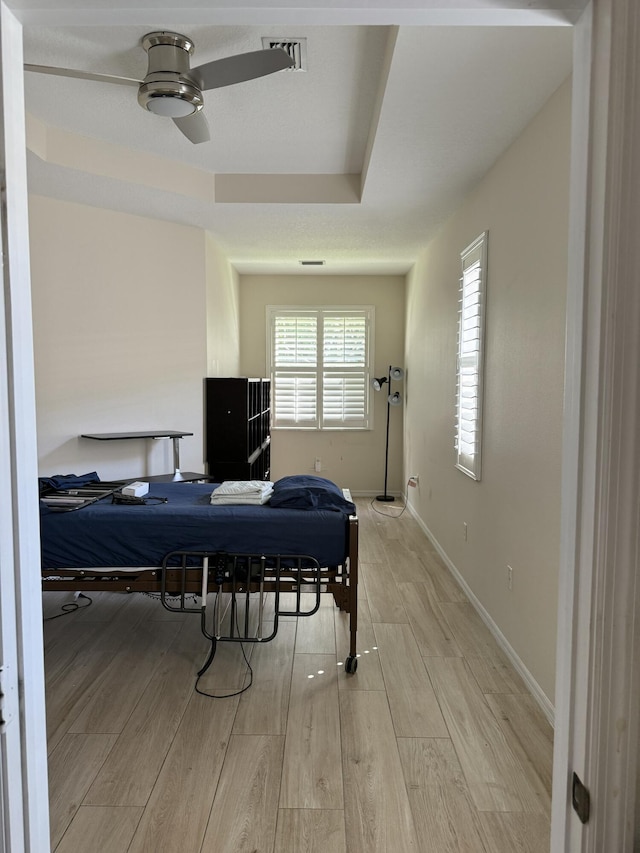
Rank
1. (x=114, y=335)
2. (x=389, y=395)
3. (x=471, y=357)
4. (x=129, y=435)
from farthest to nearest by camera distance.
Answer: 1. (x=389, y=395)
2. (x=114, y=335)
3. (x=129, y=435)
4. (x=471, y=357)

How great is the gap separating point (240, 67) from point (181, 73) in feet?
0.92

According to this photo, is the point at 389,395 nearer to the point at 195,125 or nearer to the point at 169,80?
the point at 195,125

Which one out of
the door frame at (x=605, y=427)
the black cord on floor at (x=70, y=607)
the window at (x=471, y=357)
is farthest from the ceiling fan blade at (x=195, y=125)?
the black cord on floor at (x=70, y=607)

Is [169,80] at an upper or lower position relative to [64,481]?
upper

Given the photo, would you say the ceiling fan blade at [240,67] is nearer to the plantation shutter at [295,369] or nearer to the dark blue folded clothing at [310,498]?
the dark blue folded clothing at [310,498]

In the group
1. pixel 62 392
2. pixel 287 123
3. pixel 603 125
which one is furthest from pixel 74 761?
pixel 287 123

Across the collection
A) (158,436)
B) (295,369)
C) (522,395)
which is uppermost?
(295,369)

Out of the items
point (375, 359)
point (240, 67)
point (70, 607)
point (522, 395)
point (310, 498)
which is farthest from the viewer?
point (375, 359)

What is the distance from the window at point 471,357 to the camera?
3484 millimetres

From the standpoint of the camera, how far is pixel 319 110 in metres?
3.04

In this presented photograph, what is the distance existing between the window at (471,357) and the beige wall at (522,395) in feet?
0.31

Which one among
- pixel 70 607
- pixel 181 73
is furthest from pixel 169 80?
pixel 70 607

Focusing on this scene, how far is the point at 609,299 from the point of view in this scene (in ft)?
2.50

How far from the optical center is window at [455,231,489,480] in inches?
137
